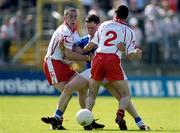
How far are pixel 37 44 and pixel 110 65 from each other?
17595 millimetres

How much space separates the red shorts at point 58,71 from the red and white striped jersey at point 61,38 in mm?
133

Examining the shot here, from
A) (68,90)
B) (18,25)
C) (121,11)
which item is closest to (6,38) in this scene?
(18,25)

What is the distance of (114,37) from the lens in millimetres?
15812

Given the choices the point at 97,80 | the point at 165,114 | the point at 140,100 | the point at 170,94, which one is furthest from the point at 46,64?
the point at 170,94

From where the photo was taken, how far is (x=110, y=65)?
51.6 feet

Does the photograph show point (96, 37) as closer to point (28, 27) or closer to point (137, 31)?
point (137, 31)

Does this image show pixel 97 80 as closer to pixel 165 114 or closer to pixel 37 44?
pixel 165 114

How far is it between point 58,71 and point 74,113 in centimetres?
509

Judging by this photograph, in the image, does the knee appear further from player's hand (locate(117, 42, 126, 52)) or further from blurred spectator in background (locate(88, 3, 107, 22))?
blurred spectator in background (locate(88, 3, 107, 22))

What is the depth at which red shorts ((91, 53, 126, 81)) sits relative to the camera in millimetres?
15727

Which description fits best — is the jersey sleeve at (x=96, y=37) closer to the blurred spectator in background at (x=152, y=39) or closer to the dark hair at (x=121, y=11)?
the dark hair at (x=121, y=11)

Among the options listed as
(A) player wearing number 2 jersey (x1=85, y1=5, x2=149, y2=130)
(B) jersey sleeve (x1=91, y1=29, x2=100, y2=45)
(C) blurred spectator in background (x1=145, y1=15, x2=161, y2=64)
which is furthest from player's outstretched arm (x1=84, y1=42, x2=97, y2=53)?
(C) blurred spectator in background (x1=145, y1=15, x2=161, y2=64)

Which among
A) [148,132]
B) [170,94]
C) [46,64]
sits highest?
[46,64]

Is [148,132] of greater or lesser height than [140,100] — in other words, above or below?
above
